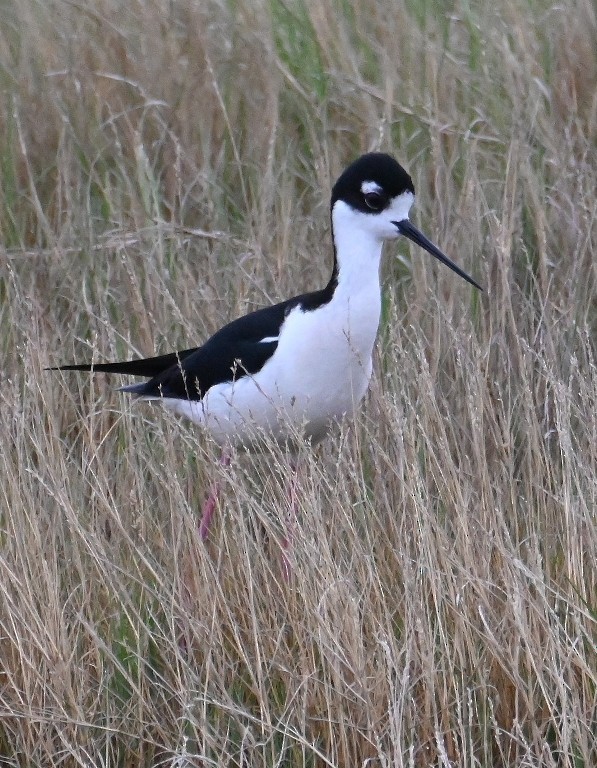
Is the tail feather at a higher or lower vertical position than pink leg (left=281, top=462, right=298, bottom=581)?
higher

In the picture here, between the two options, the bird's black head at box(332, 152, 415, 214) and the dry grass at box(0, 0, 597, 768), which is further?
the bird's black head at box(332, 152, 415, 214)

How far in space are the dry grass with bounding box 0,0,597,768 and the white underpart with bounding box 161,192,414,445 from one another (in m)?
0.12

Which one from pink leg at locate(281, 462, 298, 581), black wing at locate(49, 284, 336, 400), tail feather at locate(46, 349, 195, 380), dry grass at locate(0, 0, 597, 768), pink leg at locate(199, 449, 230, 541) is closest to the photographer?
dry grass at locate(0, 0, 597, 768)

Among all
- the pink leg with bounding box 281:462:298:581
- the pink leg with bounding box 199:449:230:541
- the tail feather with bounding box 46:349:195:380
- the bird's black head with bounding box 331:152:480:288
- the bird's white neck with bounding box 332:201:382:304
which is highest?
the bird's black head with bounding box 331:152:480:288

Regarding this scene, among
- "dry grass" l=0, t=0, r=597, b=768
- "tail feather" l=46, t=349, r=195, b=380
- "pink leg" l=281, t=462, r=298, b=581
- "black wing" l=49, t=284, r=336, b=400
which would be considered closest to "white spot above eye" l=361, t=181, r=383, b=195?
"black wing" l=49, t=284, r=336, b=400

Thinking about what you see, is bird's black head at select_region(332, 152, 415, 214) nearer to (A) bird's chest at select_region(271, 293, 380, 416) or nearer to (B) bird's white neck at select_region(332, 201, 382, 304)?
(B) bird's white neck at select_region(332, 201, 382, 304)

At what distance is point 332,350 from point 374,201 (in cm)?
41

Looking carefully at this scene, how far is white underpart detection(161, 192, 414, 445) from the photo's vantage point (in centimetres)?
368

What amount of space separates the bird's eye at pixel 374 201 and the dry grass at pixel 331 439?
0.33m

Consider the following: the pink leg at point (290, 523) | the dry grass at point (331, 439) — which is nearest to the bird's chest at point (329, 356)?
the dry grass at point (331, 439)

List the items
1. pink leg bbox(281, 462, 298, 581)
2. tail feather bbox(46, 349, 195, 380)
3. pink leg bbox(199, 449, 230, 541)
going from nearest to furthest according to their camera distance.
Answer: pink leg bbox(281, 462, 298, 581), pink leg bbox(199, 449, 230, 541), tail feather bbox(46, 349, 195, 380)

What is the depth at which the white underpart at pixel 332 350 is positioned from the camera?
3.68m

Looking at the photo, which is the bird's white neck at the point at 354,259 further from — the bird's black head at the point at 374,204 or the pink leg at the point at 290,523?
the pink leg at the point at 290,523

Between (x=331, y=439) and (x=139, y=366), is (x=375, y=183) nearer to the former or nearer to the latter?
(x=331, y=439)
